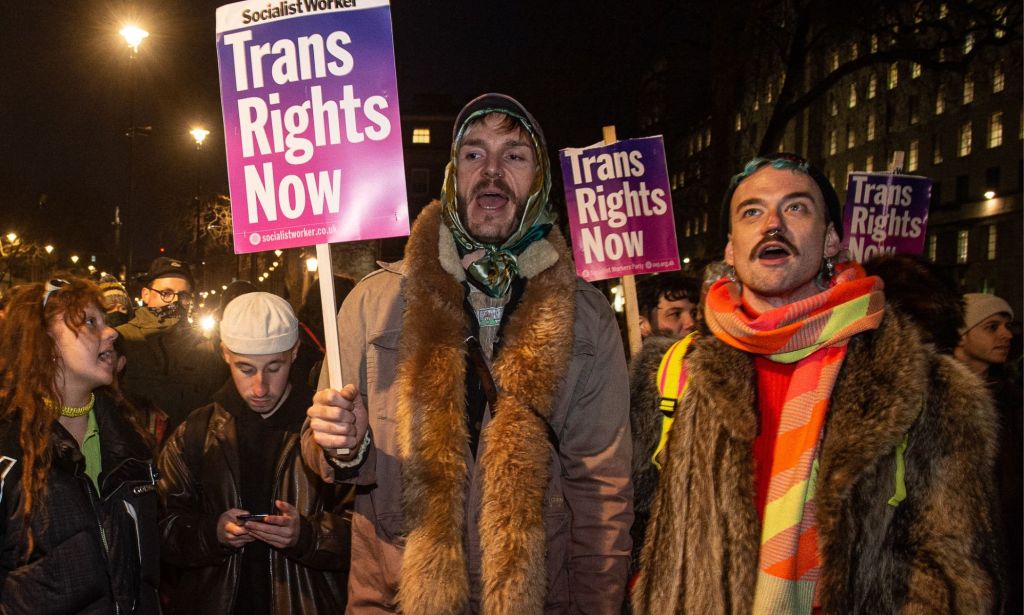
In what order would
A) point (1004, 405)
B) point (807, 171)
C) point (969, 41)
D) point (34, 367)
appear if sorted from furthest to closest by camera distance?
1. point (969, 41)
2. point (1004, 405)
3. point (34, 367)
4. point (807, 171)

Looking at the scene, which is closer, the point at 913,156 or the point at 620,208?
the point at 620,208

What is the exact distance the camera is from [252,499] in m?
3.70

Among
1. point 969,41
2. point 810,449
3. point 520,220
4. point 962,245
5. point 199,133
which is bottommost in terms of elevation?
point 810,449

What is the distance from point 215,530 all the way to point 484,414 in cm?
144

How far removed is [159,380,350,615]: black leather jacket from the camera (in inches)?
135

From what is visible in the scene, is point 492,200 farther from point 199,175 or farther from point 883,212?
point 199,175

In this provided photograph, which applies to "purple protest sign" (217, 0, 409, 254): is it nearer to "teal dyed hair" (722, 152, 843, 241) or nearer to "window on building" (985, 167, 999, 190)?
"teal dyed hair" (722, 152, 843, 241)

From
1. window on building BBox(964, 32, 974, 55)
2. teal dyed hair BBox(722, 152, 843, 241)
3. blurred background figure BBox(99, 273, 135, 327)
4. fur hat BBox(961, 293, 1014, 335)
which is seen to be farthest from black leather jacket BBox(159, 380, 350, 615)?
window on building BBox(964, 32, 974, 55)

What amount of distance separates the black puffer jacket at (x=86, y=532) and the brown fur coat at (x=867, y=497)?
6.64 feet

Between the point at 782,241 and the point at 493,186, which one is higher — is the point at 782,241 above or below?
below

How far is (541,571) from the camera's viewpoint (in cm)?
258

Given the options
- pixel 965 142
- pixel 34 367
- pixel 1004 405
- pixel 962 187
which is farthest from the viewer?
pixel 962 187

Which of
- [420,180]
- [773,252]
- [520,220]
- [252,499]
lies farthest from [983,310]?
[420,180]

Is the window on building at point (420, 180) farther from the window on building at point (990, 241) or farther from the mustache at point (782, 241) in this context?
the mustache at point (782, 241)
